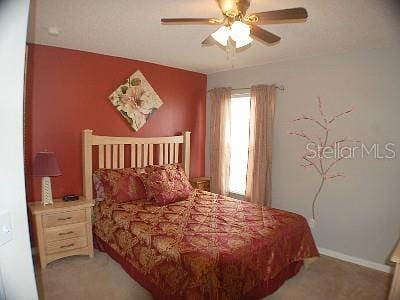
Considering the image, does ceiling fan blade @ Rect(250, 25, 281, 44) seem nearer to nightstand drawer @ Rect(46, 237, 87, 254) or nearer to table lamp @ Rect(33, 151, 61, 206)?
table lamp @ Rect(33, 151, 61, 206)

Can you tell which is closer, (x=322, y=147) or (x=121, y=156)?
(x=322, y=147)

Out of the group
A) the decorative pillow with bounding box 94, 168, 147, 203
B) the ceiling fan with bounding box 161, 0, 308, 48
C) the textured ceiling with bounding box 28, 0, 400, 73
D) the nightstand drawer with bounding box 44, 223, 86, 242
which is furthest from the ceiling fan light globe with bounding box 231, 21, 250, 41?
the nightstand drawer with bounding box 44, 223, 86, 242

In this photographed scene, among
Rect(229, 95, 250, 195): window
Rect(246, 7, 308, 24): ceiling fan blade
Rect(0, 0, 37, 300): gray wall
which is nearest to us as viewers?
Rect(0, 0, 37, 300): gray wall

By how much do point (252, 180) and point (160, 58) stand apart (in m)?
2.08

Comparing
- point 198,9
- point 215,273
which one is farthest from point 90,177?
point 198,9

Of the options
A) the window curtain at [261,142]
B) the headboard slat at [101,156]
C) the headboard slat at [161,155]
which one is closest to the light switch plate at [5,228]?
the headboard slat at [101,156]

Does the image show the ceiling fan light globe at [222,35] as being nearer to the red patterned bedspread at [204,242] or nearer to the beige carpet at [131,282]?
the red patterned bedspread at [204,242]

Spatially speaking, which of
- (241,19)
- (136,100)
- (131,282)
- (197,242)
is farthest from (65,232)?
(241,19)

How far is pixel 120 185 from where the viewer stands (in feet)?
9.93

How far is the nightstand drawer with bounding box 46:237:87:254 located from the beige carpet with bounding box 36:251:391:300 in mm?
165

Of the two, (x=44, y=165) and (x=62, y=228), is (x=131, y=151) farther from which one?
(x=62, y=228)

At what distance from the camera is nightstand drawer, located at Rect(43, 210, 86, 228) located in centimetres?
261

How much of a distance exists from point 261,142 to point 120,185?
192 cm

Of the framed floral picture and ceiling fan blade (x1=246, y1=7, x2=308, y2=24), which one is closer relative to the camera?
ceiling fan blade (x1=246, y1=7, x2=308, y2=24)
